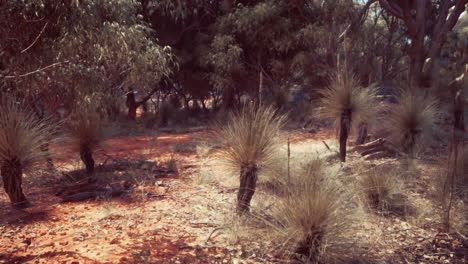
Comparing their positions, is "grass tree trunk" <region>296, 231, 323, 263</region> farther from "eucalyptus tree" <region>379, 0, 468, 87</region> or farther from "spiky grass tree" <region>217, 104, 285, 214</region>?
"eucalyptus tree" <region>379, 0, 468, 87</region>

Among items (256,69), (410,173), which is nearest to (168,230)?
(410,173)

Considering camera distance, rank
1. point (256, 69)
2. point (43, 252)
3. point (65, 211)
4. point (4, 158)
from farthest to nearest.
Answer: point (256, 69), point (65, 211), point (4, 158), point (43, 252)

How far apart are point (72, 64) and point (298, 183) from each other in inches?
127

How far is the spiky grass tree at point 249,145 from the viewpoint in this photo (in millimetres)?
3758

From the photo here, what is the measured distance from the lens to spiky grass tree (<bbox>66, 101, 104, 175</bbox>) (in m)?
6.16

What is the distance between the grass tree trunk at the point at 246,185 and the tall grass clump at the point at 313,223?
2.30ft

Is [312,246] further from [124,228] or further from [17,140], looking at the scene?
[17,140]

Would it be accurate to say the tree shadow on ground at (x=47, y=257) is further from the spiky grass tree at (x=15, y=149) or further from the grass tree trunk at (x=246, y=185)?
the grass tree trunk at (x=246, y=185)

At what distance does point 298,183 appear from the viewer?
3484 mm

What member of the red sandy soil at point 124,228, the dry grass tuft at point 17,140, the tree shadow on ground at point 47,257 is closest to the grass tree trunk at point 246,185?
the red sandy soil at point 124,228

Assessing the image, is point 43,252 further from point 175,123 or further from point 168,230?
point 175,123

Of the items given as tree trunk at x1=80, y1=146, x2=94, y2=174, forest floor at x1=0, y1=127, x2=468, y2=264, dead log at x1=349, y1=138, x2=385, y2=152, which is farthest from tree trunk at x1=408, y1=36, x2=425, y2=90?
tree trunk at x1=80, y1=146, x2=94, y2=174

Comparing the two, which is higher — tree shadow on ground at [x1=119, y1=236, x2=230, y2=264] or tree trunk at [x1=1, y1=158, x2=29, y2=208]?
tree trunk at [x1=1, y1=158, x2=29, y2=208]

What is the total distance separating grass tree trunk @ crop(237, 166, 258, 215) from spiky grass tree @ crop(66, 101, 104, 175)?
3442 millimetres
